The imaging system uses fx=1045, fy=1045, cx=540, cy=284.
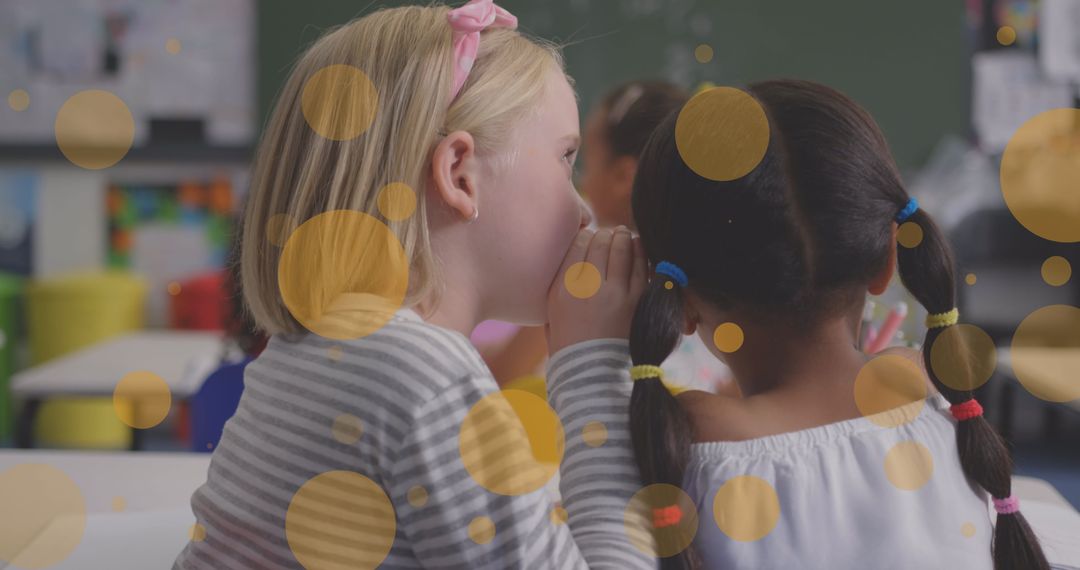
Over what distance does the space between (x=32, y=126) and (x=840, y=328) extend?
395 centimetres

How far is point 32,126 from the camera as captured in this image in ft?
13.3

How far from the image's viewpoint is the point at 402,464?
67cm

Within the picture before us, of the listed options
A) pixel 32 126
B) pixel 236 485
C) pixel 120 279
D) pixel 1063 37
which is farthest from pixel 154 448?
pixel 1063 37
